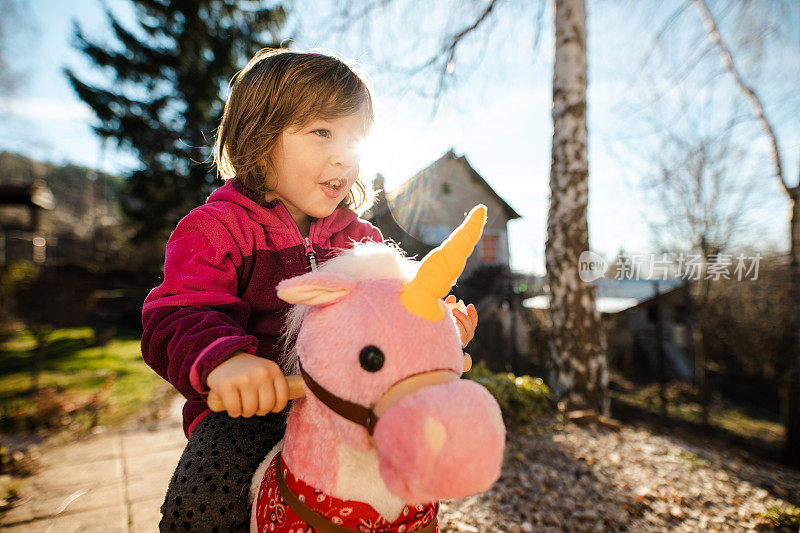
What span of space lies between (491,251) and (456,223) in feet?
25.9

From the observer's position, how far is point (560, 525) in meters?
2.45

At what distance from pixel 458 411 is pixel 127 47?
1630 centimetres

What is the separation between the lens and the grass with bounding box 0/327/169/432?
4840mm

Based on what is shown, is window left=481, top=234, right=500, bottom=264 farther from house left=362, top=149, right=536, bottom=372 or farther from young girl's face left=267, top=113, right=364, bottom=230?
young girl's face left=267, top=113, right=364, bottom=230

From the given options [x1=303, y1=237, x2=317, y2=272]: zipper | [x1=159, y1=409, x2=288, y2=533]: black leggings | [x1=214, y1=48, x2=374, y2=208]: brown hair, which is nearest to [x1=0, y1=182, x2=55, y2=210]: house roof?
[x1=214, y1=48, x2=374, y2=208]: brown hair

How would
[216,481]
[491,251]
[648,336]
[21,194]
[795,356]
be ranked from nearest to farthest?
[216,481] < [795,356] < [491,251] < [21,194] < [648,336]

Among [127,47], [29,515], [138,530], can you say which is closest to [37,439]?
[29,515]

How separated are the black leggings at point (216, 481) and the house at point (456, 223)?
0.81m

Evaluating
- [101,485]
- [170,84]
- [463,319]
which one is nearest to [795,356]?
[463,319]

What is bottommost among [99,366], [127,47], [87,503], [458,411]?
[99,366]

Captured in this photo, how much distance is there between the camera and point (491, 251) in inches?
425

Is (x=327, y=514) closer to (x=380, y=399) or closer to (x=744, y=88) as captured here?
(x=380, y=399)

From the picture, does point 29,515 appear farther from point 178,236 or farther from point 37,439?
point 178,236

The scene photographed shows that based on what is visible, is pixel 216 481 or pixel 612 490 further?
pixel 612 490
